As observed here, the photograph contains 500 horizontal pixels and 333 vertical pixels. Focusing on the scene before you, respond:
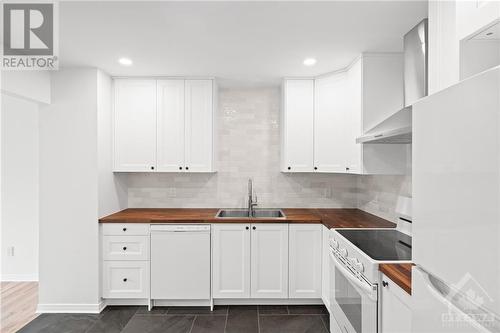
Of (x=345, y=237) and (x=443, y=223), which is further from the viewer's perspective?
(x=345, y=237)

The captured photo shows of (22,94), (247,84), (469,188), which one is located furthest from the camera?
(247,84)

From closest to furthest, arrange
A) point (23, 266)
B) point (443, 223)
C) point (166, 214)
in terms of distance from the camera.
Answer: point (443, 223), point (166, 214), point (23, 266)

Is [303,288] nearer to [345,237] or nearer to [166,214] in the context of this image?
[345,237]

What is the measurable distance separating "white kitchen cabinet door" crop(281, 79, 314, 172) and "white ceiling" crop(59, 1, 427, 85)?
23 centimetres

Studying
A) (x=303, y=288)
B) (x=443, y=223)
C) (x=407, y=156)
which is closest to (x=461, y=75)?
(x=443, y=223)

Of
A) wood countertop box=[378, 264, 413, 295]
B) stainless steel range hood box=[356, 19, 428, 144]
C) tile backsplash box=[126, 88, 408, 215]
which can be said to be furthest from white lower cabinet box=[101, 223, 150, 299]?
stainless steel range hood box=[356, 19, 428, 144]

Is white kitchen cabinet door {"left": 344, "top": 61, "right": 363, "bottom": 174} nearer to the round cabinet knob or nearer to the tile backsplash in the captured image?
the tile backsplash

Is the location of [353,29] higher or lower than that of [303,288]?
higher

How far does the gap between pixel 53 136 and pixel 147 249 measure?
1.44m

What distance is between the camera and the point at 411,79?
1.88 metres

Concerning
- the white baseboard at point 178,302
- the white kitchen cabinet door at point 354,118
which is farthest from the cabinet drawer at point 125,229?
the white kitchen cabinet door at point 354,118

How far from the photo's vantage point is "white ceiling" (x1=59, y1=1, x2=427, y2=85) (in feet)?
6.00

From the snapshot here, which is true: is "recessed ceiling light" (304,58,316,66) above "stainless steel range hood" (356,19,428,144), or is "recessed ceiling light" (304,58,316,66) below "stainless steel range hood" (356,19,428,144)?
above

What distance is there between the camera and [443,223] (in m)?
0.85
